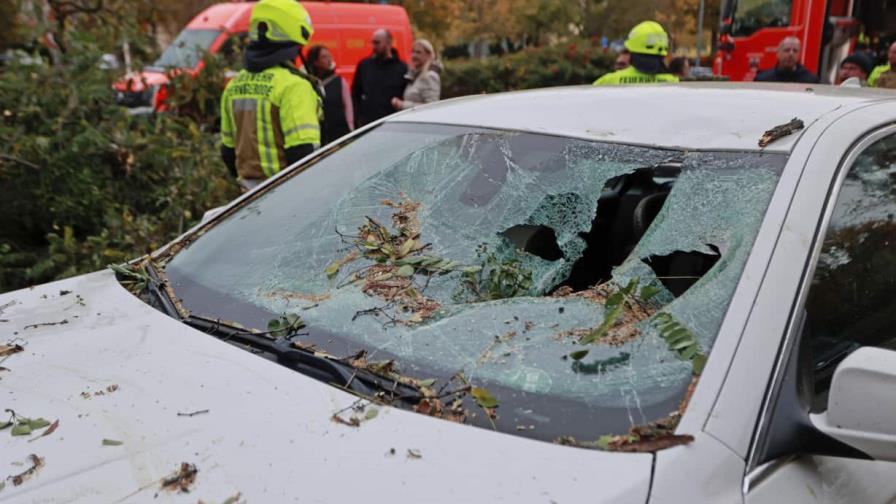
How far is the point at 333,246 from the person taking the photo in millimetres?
2227

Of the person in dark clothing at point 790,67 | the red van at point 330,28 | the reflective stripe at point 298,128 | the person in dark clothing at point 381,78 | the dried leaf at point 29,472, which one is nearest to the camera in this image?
the dried leaf at point 29,472

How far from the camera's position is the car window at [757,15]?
30.6 ft

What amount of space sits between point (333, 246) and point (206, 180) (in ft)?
10.6

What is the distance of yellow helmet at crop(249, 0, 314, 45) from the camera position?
14.0 feet

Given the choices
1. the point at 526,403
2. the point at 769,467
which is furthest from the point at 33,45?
the point at 769,467

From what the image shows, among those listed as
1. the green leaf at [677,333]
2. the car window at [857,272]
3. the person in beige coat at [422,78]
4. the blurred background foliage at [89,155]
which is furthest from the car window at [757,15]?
the green leaf at [677,333]

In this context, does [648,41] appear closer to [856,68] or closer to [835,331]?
[856,68]

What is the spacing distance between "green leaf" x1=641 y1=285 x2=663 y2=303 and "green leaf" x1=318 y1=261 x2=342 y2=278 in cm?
82

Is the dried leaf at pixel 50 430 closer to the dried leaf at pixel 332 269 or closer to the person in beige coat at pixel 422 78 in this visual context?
the dried leaf at pixel 332 269

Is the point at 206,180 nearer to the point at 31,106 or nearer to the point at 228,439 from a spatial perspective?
the point at 31,106

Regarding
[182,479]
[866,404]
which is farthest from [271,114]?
[866,404]

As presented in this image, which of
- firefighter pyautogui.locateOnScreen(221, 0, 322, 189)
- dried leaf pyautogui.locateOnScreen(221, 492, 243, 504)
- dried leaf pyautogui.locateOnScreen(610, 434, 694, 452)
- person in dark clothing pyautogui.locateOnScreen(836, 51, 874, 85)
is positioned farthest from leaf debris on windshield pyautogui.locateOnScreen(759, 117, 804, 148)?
person in dark clothing pyautogui.locateOnScreen(836, 51, 874, 85)

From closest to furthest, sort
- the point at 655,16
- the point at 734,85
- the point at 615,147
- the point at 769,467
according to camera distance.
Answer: the point at 769,467, the point at 615,147, the point at 734,85, the point at 655,16

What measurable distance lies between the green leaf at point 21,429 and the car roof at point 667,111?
142cm
